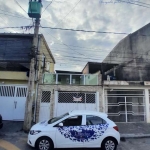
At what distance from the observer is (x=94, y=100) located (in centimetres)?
1122

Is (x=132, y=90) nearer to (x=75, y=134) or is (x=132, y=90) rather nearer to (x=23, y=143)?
(x=75, y=134)

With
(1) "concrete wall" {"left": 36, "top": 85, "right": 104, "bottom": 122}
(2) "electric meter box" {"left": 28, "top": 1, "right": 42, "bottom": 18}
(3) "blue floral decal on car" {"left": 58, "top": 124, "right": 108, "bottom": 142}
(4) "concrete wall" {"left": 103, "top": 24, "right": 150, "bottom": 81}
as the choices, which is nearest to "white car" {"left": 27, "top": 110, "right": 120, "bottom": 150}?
(3) "blue floral decal on car" {"left": 58, "top": 124, "right": 108, "bottom": 142}

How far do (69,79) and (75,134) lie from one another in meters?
5.97

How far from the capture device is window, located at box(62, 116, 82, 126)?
19.3 feet

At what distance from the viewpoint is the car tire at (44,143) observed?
5.58m

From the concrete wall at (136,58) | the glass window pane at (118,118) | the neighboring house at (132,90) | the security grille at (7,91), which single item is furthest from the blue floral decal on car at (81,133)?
the concrete wall at (136,58)

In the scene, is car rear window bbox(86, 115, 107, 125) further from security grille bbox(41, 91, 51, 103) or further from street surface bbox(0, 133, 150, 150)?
security grille bbox(41, 91, 51, 103)

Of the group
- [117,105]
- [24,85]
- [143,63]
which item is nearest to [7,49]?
[24,85]

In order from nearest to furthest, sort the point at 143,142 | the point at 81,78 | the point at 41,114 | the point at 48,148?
the point at 48,148, the point at 143,142, the point at 41,114, the point at 81,78

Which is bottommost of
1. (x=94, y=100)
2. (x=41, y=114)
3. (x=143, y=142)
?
(x=143, y=142)

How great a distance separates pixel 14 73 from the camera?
1069 cm

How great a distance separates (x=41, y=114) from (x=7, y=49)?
5773 mm

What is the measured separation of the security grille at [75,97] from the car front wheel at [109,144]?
209 inches

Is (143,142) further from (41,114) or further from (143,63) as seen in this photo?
(143,63)
